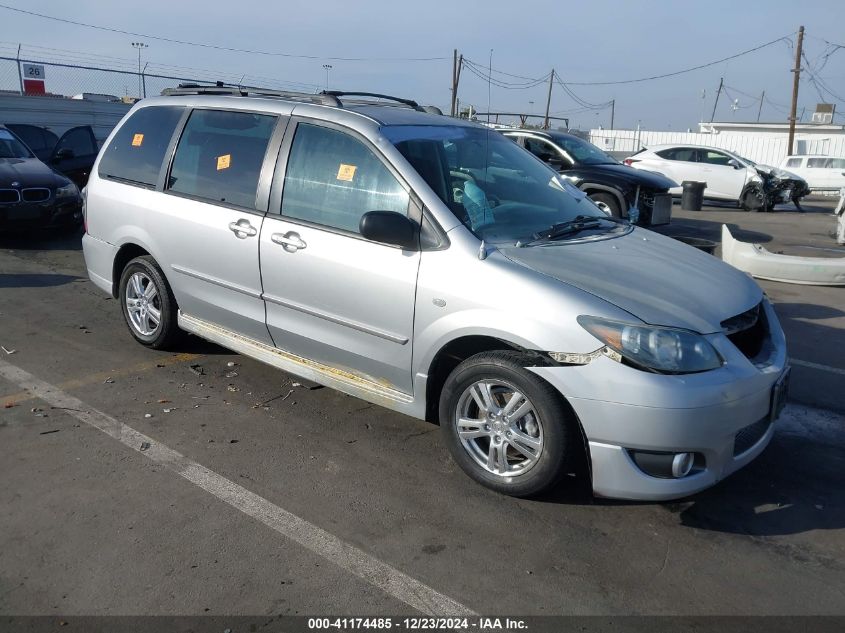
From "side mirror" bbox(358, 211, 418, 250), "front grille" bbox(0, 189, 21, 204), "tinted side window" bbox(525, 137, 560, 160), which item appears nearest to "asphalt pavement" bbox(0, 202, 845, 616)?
"side mirror" bbox(358, 211, 418, 250)

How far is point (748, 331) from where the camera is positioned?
4012mm

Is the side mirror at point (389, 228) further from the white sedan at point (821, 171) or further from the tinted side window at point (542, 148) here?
the white sedan at point (821, 171)

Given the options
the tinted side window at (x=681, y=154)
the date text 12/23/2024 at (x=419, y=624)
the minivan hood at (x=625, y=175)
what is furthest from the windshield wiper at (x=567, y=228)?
the tinted side window at (x=681, y=154)

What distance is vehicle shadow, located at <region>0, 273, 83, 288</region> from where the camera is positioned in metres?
8.10

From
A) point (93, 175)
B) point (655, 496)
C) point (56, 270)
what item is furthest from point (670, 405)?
point (56, 270)

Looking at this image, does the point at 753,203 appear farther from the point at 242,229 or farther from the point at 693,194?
the point at 242,229

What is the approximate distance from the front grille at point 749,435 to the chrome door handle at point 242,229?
117 inches

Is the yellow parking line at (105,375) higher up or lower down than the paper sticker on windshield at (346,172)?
lower down

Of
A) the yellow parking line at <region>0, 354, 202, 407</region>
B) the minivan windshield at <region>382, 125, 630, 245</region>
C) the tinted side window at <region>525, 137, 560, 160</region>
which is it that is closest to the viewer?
the minivan windshield at <region>382, 125, 630, 245</region>

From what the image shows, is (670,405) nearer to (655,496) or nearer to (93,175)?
(655,496)

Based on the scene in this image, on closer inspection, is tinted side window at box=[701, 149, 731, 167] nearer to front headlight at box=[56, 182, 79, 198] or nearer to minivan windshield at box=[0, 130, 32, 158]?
front headlight at box=[56, 182, 79, 198]

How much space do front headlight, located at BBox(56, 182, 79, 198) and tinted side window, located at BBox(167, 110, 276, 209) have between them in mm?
6184

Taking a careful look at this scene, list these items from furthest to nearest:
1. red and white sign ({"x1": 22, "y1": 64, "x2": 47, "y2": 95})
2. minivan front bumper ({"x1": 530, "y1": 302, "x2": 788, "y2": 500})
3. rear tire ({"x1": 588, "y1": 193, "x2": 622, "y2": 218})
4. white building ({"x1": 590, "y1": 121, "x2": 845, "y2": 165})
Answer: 1. white building ({"x1": 590, "y1": 121, "x2": 845, "y2": 165})
2. red and white sign ({"x1": 22, "y1": 64, "x2": 47, "y2": 95})
3. rear tire ({"x1": 588, "y1": 193, "x2": 622, "y2": 218})
4. minivan front bumper ({"x1": 530, "y1": 302, "x2": 788, "y2": 500})

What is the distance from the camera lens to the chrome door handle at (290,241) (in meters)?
4.50
